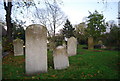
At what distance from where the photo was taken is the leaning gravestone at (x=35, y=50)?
4957 millimetres

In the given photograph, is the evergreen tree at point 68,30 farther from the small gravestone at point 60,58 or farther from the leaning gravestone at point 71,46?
the small gravestone at point 60,58

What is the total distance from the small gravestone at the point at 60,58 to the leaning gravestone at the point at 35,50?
78 centimetres

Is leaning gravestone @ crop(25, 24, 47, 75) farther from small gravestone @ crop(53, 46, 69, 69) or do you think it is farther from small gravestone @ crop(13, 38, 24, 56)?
small gravestone @ crop(13, 38, 24, 56)

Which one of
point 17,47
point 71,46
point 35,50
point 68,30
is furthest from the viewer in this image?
point 68,30

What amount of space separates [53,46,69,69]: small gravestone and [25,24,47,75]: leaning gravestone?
778mm

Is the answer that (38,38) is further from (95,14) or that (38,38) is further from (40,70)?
(95,14)

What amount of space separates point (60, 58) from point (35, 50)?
149cm

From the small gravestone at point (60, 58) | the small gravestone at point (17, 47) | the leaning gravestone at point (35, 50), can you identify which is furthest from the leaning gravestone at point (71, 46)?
the leaning gravestone at point (35, 50)

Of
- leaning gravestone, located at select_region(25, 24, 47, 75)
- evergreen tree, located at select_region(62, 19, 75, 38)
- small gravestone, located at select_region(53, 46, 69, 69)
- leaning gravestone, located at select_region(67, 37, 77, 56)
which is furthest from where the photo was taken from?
evergreen tree, located at select_region(62, 19, 75, 38)

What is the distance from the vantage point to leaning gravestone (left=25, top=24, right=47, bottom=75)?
4.96 metres

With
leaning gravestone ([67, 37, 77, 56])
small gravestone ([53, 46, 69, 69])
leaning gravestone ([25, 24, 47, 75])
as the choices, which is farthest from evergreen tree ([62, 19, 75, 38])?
leaning gravestone ([25, 24, 47, 75])

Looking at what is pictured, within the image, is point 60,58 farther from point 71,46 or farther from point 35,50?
point 71,46

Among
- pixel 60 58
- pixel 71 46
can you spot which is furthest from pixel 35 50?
pixel 71 46

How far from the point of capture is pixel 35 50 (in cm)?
500
